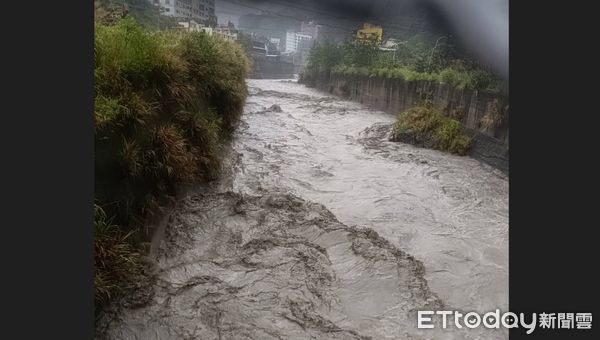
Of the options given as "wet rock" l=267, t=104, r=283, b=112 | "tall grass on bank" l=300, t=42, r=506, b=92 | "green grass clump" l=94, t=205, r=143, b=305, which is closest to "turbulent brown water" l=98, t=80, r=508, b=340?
"green grass clump" l=94, t=205, r=143, b=305

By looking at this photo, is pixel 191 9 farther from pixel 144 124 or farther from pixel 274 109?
pixel 274 109

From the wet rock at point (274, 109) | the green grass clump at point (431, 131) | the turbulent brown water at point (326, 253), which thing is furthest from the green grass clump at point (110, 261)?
the wet rock at point (274, 109)

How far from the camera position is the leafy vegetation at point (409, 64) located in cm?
837

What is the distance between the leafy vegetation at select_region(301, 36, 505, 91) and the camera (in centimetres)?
837

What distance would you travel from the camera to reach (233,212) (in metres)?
5.05

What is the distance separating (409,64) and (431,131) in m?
3.61

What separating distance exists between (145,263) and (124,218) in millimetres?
517

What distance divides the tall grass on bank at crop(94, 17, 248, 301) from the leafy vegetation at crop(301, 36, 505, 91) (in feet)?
18.3

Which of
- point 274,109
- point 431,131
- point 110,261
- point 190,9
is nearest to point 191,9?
point 190,9

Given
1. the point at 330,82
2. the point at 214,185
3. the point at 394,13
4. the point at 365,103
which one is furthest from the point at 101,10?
the point at 330,82

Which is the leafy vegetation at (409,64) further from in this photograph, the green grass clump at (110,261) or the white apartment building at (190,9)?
the green grass clump at (110,261)

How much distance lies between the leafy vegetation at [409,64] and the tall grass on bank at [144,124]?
18.3 feet

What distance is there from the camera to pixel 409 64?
1180 cm

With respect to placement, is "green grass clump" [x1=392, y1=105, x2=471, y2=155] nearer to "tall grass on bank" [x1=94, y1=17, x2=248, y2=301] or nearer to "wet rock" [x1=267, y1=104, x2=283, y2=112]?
"wet rock" [x1=267, y1=104, x2=283, y2=112]
